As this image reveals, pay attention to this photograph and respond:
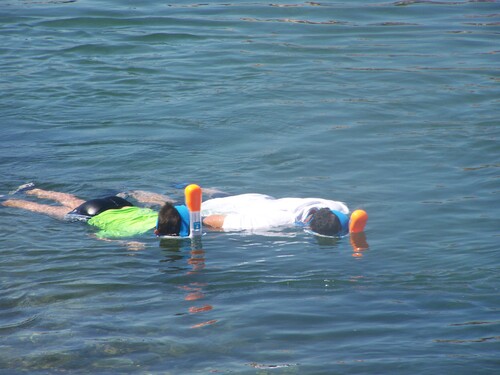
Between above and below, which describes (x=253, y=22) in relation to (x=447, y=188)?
above

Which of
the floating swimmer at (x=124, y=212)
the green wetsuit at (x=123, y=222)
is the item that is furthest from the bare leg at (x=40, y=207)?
the green wetsuit at (x=123, y=222)

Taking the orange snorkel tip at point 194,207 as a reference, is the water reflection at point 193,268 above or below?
below

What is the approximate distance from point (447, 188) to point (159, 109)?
20.8 ft

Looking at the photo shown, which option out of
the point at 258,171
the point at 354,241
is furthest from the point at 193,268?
the point at 258,171

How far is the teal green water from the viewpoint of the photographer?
24.8ft

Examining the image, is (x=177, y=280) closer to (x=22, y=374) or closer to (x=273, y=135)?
(x=22, y=374)

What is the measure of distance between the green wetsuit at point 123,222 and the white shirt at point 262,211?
81cm

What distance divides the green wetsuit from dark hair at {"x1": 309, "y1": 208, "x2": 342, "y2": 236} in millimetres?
2019

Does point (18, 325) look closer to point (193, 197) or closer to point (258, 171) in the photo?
point (193, 197)

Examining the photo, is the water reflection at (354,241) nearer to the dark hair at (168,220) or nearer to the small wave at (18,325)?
the dark hair at (168,220)

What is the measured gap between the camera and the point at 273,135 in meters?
14.6

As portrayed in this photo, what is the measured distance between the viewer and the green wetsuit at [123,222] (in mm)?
10438

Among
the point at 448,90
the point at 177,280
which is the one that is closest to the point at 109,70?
the point at 448,90

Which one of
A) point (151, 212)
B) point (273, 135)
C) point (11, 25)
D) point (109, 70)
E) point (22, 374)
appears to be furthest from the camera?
point (11, 25)
